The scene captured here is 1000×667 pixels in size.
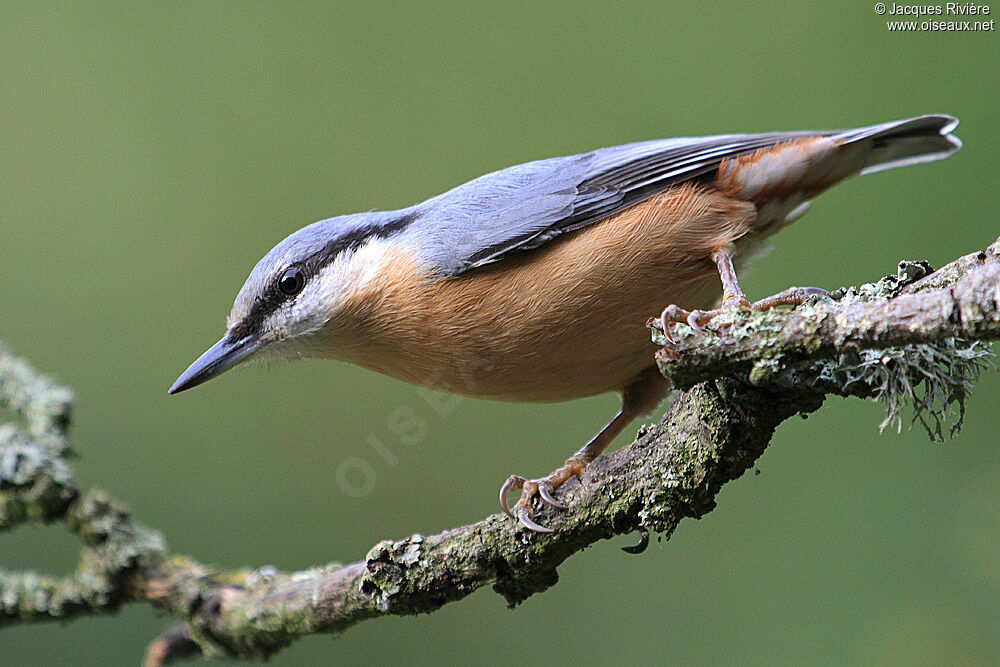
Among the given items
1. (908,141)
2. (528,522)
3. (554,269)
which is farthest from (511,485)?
(908,141)

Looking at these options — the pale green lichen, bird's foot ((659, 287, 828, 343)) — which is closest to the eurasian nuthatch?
bird's foot ((659, 287, 828, 343))

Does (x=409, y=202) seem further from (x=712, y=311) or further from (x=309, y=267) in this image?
(x=712, y=311)

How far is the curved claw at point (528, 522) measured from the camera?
1.96 metres

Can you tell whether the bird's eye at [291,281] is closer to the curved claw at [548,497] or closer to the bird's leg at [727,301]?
the curved claw at [548,497]

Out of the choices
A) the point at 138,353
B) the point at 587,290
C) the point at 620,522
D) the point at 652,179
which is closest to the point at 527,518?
the point at 620,522

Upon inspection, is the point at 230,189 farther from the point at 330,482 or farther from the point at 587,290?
the point at 587,290

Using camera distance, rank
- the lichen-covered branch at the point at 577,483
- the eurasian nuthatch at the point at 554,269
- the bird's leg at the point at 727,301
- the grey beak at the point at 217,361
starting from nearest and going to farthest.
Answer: the lichen-covered branch at the point at 577,483, the bird's leg at the point at 727,301, the eurasian nuthatch at the point at 554,269, the grey beak at the point at 217,361

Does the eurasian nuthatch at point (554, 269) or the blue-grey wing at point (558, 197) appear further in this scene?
the blue-grey wing at point (558, 197)

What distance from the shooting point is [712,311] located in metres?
1.65

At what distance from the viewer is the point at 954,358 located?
1.55 m

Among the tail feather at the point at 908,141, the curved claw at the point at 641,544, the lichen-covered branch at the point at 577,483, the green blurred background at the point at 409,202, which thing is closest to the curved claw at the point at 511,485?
the lichen-covered branch at the point at 577,483

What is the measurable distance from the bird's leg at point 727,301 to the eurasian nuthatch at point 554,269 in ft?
0.05

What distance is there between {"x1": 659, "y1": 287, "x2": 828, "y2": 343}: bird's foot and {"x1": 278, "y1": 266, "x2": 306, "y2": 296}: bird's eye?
1.35 m

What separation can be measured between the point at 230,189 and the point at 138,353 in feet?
3.51
